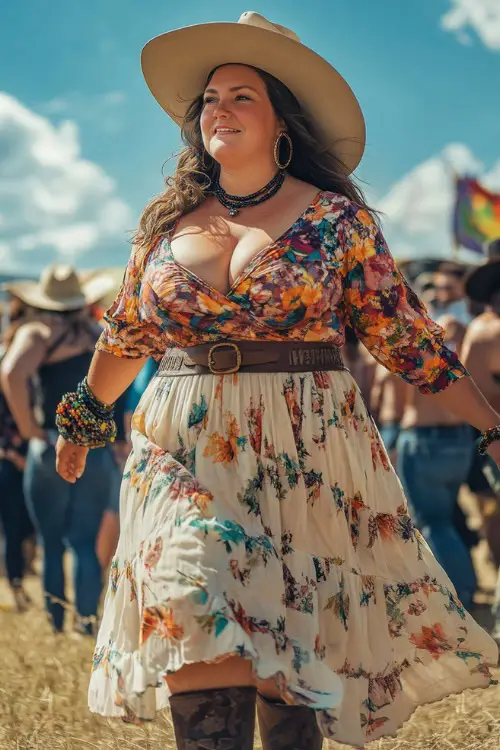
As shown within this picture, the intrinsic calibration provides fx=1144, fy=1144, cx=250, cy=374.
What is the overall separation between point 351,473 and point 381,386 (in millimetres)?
4515

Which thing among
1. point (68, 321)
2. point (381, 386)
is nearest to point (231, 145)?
point (68, 321)

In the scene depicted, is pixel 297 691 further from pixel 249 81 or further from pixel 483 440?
pixel 249 81

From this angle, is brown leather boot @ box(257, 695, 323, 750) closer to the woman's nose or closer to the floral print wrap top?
the floral print wrap top

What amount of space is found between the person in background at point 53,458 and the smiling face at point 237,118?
3596 mm

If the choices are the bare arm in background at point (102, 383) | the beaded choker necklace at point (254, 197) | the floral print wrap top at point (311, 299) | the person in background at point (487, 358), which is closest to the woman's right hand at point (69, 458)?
the bare arm in background at point (102, 383)

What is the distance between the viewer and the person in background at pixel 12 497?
8078 millimetres

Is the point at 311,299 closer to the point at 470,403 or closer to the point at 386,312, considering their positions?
the point at 386,312

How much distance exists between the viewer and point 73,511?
6848 mm

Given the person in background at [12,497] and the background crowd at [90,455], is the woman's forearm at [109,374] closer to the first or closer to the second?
the background crowd at [90,455]

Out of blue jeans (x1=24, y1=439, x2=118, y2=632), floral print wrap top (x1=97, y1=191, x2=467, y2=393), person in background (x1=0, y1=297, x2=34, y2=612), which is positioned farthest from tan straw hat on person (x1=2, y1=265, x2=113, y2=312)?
floral print wrap top (x1=97, y1=191, x2=467, y2=393)

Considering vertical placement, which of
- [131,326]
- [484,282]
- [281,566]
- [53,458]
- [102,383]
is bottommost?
[281,566]

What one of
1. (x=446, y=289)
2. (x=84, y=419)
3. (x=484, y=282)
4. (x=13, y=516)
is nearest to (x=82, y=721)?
(x=84, y=419)

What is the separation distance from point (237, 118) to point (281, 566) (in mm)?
1325

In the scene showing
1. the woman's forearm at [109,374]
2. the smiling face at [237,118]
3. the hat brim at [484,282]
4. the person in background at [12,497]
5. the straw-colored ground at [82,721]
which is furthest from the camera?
the person in background at [12,497]
